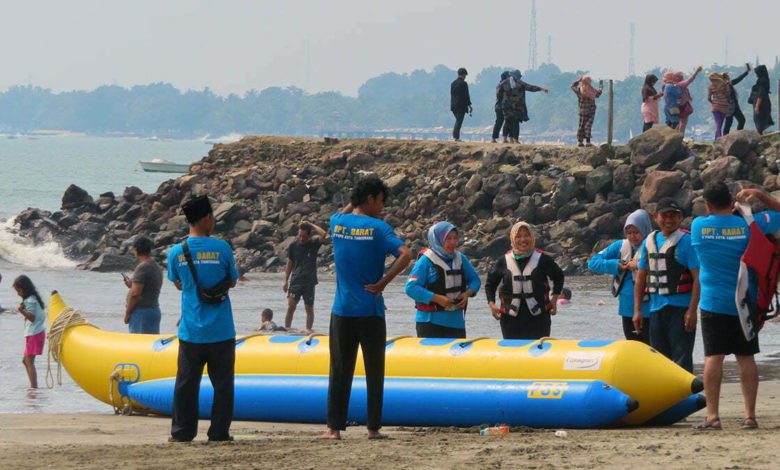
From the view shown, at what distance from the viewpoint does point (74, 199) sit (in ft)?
126

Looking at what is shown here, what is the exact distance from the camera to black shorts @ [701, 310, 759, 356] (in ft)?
28.9

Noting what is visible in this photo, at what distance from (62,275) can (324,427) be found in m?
21.8

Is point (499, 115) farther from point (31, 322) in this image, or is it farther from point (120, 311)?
point (31, 322)

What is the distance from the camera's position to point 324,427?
1017 cm

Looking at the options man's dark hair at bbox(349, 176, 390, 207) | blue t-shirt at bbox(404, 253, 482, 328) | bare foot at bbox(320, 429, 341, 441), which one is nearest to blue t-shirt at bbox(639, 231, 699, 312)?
blue t-shirt at bbox(404, 253, 482, 328)

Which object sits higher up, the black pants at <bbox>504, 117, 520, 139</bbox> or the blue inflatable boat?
the black pants at <bbox>504, 117, 520, 139</bbox>

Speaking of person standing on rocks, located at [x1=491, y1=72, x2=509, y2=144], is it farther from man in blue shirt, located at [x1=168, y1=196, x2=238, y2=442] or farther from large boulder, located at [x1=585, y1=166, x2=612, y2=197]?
man in blue shirt, located at [x1=168, y1=196, x2=238, y2=442]

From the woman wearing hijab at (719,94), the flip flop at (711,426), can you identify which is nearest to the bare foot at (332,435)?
the flip flop at (711,426)

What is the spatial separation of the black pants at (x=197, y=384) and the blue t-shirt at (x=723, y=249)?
111 inches

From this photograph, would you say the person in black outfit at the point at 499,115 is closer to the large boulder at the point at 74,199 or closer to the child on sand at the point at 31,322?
the large boulder at the point at 74,199

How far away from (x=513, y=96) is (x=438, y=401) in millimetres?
19389

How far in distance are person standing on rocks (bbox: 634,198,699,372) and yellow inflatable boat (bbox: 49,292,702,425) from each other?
0.44 metres

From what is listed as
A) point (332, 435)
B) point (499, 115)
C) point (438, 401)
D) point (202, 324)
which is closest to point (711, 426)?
point (438, 401)

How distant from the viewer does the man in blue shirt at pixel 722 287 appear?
8797 mm
